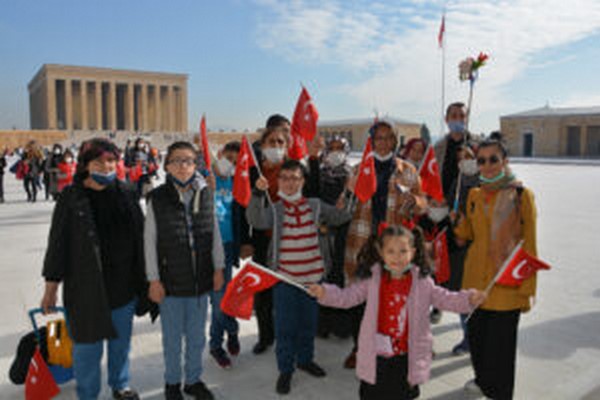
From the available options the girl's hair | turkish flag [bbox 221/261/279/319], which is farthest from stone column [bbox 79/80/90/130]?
the girl's hair

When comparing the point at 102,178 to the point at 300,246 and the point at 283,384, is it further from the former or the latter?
the point at 283,384

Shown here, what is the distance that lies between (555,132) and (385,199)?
52250mm

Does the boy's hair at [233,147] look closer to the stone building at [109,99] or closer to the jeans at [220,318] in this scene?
the jeans at [220,318]

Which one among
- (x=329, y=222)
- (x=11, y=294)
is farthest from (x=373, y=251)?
(x=11, y=294)

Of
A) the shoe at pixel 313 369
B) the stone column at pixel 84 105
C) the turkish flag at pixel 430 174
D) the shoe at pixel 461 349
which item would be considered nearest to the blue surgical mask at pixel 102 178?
the shoe at pixel 313 369

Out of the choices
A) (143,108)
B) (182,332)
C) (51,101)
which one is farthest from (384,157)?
(143,108)

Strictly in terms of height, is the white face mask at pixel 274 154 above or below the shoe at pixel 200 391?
above

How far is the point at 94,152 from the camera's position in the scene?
2.82 meters

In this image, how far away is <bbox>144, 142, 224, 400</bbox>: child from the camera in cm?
297

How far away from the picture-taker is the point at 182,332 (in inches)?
123

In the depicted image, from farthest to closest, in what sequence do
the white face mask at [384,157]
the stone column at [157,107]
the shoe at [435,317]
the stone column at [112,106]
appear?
the stone column at [157,107], the stone column at [112,106], the shoe at [435,317], the white face mask at [384,157]

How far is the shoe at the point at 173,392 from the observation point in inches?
122

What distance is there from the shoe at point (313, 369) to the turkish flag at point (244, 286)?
122 cm

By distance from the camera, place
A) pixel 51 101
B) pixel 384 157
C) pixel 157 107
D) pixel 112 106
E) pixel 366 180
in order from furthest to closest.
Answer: pixel 157 107, pixel 112 106, pixel 51 101, pixel 384 157, pixel 366 180
